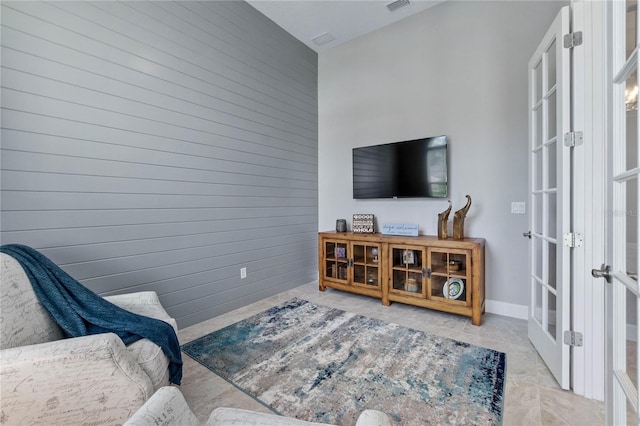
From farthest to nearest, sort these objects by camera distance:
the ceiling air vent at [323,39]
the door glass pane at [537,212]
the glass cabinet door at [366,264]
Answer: the ceiling air vent at [323,39] < the glass cabinet door at [366,264] < the door glass pane at [537,212]

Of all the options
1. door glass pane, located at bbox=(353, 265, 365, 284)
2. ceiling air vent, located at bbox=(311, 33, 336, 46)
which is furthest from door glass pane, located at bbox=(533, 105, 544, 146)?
ceiling air vent, located at bbox=(311, 33, 336, 46)

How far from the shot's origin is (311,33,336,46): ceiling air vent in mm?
3541

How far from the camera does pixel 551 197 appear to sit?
1.79m

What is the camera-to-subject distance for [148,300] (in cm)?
171

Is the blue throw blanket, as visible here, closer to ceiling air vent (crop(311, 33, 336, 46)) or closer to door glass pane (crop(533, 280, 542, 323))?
door glass pane (crop(533, 280, 542, 323))

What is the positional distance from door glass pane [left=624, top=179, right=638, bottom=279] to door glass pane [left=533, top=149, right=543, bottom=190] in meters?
1.32

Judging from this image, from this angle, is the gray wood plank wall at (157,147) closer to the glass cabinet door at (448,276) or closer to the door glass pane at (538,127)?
the glass cabinet door at (448,276)

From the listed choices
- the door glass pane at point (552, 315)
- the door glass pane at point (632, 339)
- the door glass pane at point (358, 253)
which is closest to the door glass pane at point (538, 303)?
the door glass pane at point (552, 315)

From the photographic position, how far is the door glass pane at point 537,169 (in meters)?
1.99

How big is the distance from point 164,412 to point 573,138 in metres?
2.15

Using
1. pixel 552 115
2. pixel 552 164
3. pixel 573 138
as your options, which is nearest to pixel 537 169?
pixel 552 164

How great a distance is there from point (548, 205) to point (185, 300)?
289 centimetres

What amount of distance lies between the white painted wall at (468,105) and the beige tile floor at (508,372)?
0.55 m

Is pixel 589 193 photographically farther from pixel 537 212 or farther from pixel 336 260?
pixel 336 260
